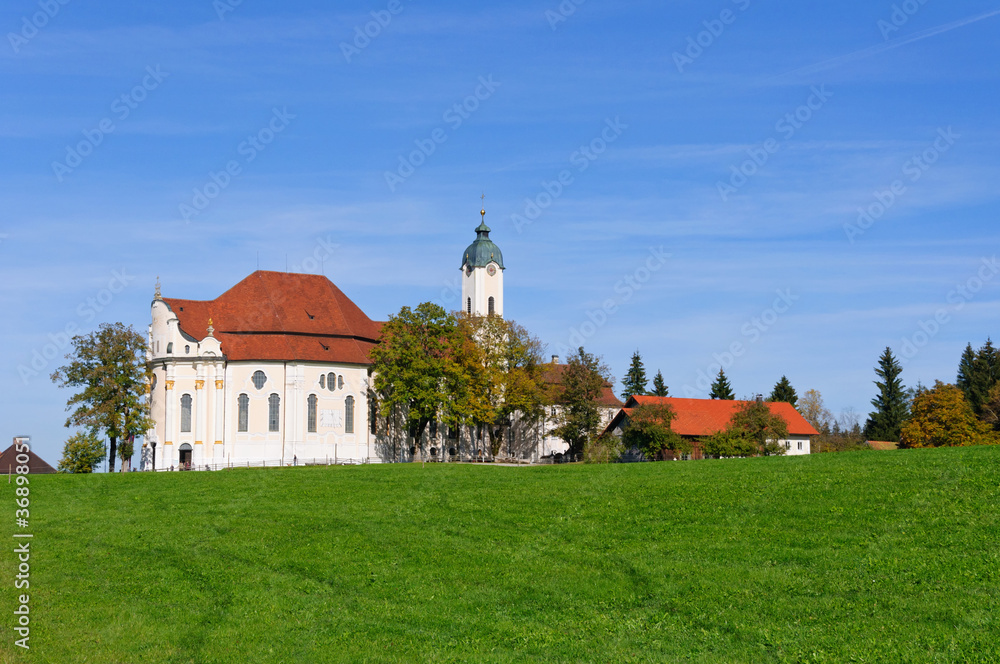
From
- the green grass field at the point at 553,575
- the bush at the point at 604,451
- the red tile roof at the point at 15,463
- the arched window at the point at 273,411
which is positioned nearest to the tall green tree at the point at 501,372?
the bush at the point at 604,451

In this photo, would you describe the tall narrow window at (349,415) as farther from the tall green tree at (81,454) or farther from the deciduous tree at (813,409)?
the deciduous tree at (813,409)

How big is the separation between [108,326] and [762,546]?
179 ft

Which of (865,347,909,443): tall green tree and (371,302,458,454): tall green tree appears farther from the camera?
A: (865,347,909,443): tall green tree

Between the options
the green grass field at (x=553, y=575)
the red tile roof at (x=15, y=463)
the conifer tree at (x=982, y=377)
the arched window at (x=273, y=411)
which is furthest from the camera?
the conifer tree at (x=982, y=377)

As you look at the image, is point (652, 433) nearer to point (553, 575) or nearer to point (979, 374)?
point (979, 374)

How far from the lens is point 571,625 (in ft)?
51.0

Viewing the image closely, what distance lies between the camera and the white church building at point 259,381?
6431 cm

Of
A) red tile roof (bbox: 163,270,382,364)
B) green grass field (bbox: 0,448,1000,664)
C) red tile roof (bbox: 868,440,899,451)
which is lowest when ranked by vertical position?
green grass field (bbox: 0,448,1000,664)

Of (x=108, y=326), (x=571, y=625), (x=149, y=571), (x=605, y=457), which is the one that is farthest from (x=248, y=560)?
(x=108, y=326)

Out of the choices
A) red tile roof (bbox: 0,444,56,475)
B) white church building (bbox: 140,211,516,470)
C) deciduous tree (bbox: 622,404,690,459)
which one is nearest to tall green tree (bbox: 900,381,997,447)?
deciduous tree (bbox: 622,404,690,459)

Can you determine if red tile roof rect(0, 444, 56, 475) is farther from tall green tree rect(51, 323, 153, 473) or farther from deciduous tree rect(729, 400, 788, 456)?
deciduous tree rect(729, 400, 788, 456)

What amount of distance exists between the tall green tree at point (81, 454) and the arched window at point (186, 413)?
5.25 meters

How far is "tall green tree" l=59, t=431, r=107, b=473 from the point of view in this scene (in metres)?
60.4

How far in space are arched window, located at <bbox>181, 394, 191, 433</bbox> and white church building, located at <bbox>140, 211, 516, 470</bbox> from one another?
0.07m
